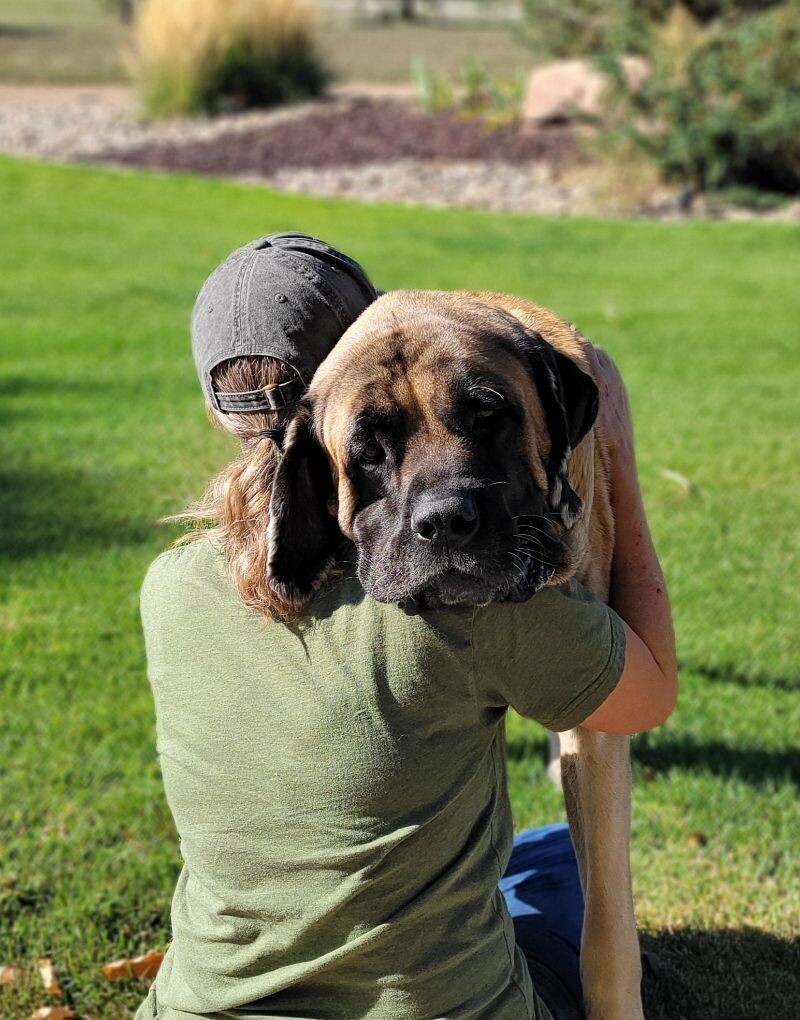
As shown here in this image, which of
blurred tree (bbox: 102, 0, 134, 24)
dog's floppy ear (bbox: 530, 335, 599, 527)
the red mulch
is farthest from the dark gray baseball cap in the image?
blurred tree (bbox: 102, 0, 134, 24)

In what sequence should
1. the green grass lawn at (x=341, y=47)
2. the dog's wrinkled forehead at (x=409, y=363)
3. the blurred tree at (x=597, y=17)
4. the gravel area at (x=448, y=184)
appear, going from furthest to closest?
the green grass lawn at (x=341, y=47), the blurred tree at (x=597, y=17), the gravel area at (x=448, y=184), the dog's wrinkled forehead at (x=409, y=363)

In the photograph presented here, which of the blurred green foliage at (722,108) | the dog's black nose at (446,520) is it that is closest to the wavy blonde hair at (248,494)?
the dog's black nose at (446,520)

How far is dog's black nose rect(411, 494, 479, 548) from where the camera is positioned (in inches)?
79.4

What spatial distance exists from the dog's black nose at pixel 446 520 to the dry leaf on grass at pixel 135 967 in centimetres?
172

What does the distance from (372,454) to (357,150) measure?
55.3 ft

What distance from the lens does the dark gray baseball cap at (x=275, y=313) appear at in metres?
2.42

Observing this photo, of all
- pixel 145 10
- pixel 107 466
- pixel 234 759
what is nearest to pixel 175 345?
pixel 107 466

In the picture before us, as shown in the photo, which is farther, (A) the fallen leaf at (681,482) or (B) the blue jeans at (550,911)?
(A) the fallen leaf at (681,482)

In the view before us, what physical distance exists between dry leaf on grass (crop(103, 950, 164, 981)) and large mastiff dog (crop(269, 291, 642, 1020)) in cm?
154

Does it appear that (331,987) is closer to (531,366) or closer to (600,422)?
(531,366)

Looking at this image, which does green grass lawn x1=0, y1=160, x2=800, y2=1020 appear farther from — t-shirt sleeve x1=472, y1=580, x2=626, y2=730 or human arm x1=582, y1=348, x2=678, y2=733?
t-shirt sleeve x1=472, y1=580, x2=626, y2=730

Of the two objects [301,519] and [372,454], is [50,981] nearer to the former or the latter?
[301,519]

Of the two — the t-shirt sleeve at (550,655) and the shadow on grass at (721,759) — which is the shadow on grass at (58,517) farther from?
the t-shirt sleeve at (550,655)

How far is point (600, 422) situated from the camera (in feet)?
9.29
